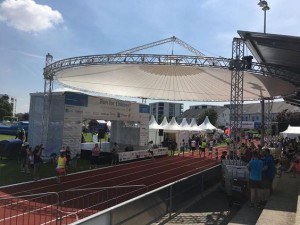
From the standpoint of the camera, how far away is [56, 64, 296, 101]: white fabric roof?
75.7 feet

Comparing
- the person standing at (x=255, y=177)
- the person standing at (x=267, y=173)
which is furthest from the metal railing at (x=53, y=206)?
the person standing at (x=267, y=173)

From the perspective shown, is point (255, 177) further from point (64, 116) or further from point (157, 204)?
point (64, 116)

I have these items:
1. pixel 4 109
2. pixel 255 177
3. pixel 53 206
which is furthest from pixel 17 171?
→ pixel 4 109

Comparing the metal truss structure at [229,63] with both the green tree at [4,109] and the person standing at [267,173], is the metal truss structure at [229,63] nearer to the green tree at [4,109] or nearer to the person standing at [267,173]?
the person standing at [267,173]

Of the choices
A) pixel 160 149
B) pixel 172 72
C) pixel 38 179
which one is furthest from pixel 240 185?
pixel 160 149

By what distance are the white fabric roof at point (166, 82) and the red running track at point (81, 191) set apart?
628cm

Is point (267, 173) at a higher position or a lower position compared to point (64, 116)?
lower

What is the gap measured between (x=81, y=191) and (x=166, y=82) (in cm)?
1697

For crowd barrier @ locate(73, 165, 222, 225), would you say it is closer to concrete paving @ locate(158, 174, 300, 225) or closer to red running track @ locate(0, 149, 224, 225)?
concrete paving @ locate(158, 174, 300, 225)

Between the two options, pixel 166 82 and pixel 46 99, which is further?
pixel 166 82

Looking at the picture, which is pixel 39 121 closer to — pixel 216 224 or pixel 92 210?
pixel 92 210

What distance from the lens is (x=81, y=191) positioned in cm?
1407

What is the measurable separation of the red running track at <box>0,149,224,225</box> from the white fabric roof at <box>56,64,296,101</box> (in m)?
6.28

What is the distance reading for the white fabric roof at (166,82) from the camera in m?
23.1
